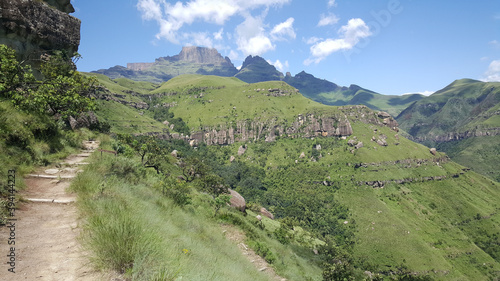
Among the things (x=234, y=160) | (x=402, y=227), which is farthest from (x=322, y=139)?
(x=402, y=227)

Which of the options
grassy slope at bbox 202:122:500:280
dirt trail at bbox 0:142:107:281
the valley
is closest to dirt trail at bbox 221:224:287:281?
the valley

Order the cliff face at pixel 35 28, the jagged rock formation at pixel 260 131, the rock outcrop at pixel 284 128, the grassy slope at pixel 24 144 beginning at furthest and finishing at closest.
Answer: the jagged rock formation at pixel 260 131, the rock outcrop at pixel 284 128, the cliff face at pixel 35 28, the grassy slope at pixel 24 144

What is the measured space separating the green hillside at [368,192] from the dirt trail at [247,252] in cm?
3362

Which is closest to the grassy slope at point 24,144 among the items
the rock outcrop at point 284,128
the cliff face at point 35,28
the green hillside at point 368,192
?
the cliff face at point 35,28

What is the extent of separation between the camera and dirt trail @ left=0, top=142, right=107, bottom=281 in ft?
13.7

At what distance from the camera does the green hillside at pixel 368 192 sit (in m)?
89.4

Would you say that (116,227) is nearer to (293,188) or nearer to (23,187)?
(23,187)

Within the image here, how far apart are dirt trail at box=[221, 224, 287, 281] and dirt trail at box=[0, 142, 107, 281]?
9869 millimetres

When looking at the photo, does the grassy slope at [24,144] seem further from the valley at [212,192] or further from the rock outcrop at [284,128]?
the rock outcrop at [284,128]

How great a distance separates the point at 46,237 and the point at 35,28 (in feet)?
88.4

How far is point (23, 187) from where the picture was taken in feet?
24.7

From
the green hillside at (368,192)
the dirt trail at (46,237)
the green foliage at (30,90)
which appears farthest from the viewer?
the green hillside at (368,192)

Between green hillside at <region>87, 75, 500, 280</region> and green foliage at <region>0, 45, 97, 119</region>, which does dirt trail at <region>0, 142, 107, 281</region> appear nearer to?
green foliage at <region>0, 45, 97, 119</region>

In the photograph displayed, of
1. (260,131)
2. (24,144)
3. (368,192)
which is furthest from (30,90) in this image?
(260,131)
